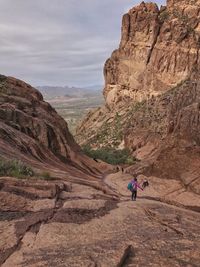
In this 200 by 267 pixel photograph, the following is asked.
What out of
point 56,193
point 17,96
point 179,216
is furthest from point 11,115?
point 179,216

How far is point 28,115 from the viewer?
45469 millimetres

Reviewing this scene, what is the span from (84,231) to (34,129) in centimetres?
2949

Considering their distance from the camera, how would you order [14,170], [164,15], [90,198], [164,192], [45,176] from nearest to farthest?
[90,198] < [14,170] < [45,176] < [164,192] < [164,15]

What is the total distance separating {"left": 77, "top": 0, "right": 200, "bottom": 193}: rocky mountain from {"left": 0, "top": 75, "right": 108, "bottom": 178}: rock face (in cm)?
2667

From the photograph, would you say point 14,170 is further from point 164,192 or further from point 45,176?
point 164,192

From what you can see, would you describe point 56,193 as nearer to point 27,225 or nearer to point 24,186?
point 24,186

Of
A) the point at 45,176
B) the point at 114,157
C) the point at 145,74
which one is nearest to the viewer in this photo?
the point at 45,176

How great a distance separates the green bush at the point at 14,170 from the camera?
845 inches

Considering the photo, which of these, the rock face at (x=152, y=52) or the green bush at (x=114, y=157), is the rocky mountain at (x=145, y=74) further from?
the green bush at (x=114, y=157)

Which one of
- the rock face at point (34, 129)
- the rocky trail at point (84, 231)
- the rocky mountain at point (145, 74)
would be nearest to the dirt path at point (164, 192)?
the rock face at point (34, 129)

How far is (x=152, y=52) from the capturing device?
10856 cm

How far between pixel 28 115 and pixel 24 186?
26.7 metres

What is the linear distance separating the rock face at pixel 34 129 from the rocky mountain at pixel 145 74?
26671 mm

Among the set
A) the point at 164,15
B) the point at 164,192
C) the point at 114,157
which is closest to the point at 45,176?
the point at 164,192
